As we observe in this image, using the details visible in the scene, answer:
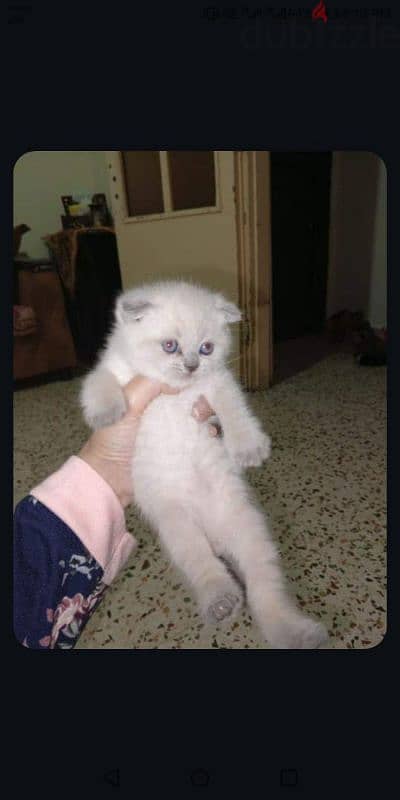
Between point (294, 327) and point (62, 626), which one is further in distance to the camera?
point (294, 327)

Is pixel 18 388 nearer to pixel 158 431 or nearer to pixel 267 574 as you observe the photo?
pixel 158 431

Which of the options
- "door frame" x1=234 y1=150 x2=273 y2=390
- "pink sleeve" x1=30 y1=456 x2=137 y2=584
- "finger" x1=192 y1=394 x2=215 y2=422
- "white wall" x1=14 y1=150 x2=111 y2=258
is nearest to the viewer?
"pink sleeve" x1=30 y1=456 x2=137 y2=584

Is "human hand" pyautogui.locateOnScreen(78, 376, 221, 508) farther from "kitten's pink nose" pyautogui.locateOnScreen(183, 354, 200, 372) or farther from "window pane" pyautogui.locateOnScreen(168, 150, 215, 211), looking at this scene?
"window pane" pyautogui.locateOnScreen(168, 150, 215, 211)

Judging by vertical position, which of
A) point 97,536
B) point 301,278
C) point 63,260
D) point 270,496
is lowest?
point 270,496

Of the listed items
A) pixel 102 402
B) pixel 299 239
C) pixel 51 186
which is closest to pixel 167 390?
pixel 102 402

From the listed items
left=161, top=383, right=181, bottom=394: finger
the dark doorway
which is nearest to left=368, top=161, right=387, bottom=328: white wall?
the dark doorway

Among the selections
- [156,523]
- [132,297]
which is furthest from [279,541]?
[132,297]

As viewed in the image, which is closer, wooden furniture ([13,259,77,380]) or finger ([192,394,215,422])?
finger ([192,394,215,422])

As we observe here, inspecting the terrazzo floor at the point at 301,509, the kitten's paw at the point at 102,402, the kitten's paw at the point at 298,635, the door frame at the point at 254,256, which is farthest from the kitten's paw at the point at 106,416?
the door frame at the point at 254,256
